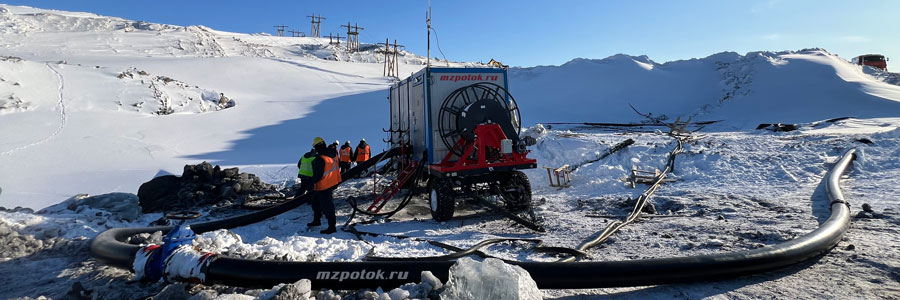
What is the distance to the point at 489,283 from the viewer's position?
2.87 meters

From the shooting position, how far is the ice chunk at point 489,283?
284 cm

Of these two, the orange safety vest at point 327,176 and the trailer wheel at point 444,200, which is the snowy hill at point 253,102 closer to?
the orange safety vest at point 327,176

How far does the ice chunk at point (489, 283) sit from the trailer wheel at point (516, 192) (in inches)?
181

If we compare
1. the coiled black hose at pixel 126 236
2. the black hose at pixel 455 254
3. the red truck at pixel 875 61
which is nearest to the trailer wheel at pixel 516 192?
the black hose at pixel 455 254

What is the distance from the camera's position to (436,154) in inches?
305

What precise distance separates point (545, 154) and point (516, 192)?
5.43 meters

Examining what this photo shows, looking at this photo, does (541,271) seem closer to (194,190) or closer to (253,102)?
(194,190)

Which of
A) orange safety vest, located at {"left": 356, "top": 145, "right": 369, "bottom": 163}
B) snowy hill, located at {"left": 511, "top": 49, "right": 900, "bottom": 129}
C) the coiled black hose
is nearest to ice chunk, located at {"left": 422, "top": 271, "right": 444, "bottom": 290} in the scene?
the coiled black hose

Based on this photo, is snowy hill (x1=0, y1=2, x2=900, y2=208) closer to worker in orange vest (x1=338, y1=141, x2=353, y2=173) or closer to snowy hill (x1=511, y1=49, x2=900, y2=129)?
snowy hill (x1=511, y1=49, x2=900, y2=129)

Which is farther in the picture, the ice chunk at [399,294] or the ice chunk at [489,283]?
the ice chunk at [399,294]

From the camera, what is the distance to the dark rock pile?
923 cm

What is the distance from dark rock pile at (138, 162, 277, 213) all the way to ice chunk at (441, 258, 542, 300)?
8.05m

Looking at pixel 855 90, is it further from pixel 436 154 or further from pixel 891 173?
pixel 436 154

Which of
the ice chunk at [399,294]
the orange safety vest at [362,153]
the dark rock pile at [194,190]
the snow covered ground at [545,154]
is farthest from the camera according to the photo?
the orange safety vest at [362,153]
